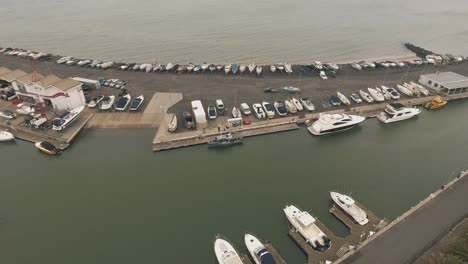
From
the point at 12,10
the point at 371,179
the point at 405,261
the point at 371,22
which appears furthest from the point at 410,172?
the point at 12,10

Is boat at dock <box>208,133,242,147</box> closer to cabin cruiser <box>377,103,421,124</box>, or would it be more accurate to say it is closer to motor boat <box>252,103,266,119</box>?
motor boat <box>252,103,266,119</box>

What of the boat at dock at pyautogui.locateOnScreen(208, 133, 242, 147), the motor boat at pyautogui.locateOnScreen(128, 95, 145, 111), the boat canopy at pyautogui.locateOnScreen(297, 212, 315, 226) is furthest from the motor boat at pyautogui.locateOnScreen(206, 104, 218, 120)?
the boat canopy at pyautogui.locateOnScreen(297, 212, 315, 226)

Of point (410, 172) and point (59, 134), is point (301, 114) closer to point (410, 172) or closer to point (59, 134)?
point (410, 172)

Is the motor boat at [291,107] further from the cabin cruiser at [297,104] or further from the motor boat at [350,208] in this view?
the motor boat at [350,208]

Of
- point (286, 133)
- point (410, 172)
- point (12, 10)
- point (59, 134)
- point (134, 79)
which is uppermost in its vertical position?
point (12, 10)

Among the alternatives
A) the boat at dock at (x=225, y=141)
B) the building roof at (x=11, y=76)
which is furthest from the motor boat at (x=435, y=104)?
the building roof at (x=11, y=76)

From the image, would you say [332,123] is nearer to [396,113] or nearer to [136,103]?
[396,113]
